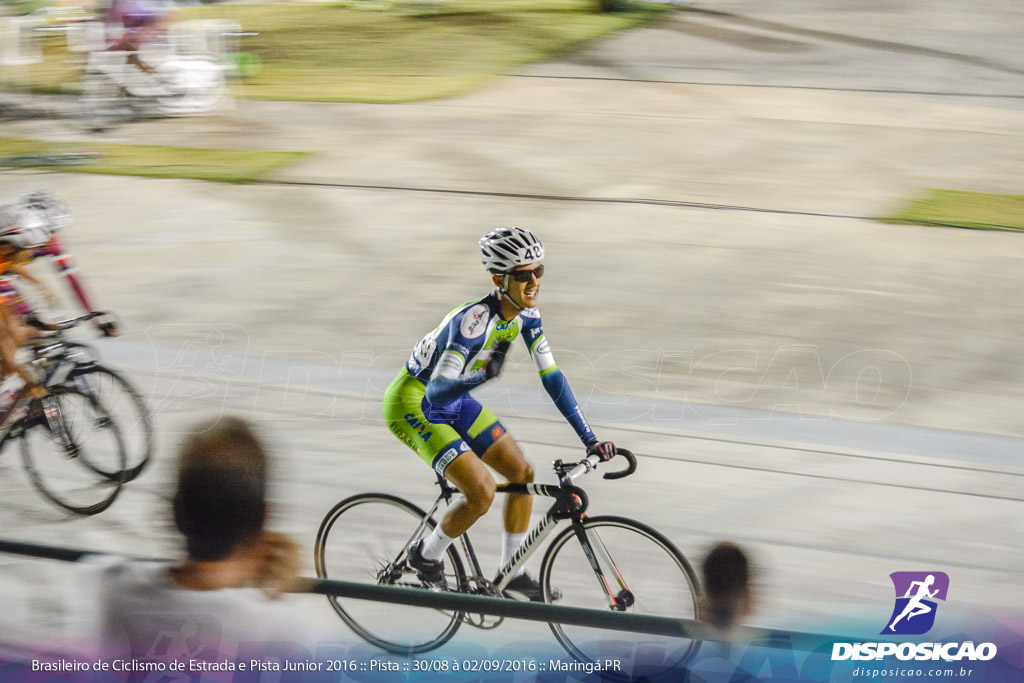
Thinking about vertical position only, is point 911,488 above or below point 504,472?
below

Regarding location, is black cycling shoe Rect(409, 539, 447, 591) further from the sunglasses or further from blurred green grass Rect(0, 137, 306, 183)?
blurred green grass Rect(0, 137, 306, 183)

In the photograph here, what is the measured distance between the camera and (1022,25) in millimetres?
15344

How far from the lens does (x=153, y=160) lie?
1204cm

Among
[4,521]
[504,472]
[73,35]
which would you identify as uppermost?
[73,35]


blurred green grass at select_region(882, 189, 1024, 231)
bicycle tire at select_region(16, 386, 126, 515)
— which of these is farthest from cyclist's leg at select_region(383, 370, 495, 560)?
blurred green grass at select_region(882, 189, 1024, 231)

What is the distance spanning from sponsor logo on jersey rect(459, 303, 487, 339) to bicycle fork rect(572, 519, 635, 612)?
0.80m

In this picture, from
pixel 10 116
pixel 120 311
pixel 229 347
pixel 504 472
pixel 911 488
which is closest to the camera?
pixel 504 472

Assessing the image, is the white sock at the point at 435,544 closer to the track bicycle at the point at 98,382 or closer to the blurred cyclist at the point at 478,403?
the blurred cyclist at the point at 478,403

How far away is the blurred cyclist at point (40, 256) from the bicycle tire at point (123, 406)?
0.23 meters

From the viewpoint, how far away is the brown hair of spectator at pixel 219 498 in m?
2.10

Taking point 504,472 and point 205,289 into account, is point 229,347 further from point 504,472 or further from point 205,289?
point 504,472

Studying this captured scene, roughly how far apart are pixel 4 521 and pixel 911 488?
4800mm

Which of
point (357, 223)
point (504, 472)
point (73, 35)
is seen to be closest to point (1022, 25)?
point (357, 223)

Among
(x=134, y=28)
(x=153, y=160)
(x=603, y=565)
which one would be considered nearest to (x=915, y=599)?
(x=603, y=565)
